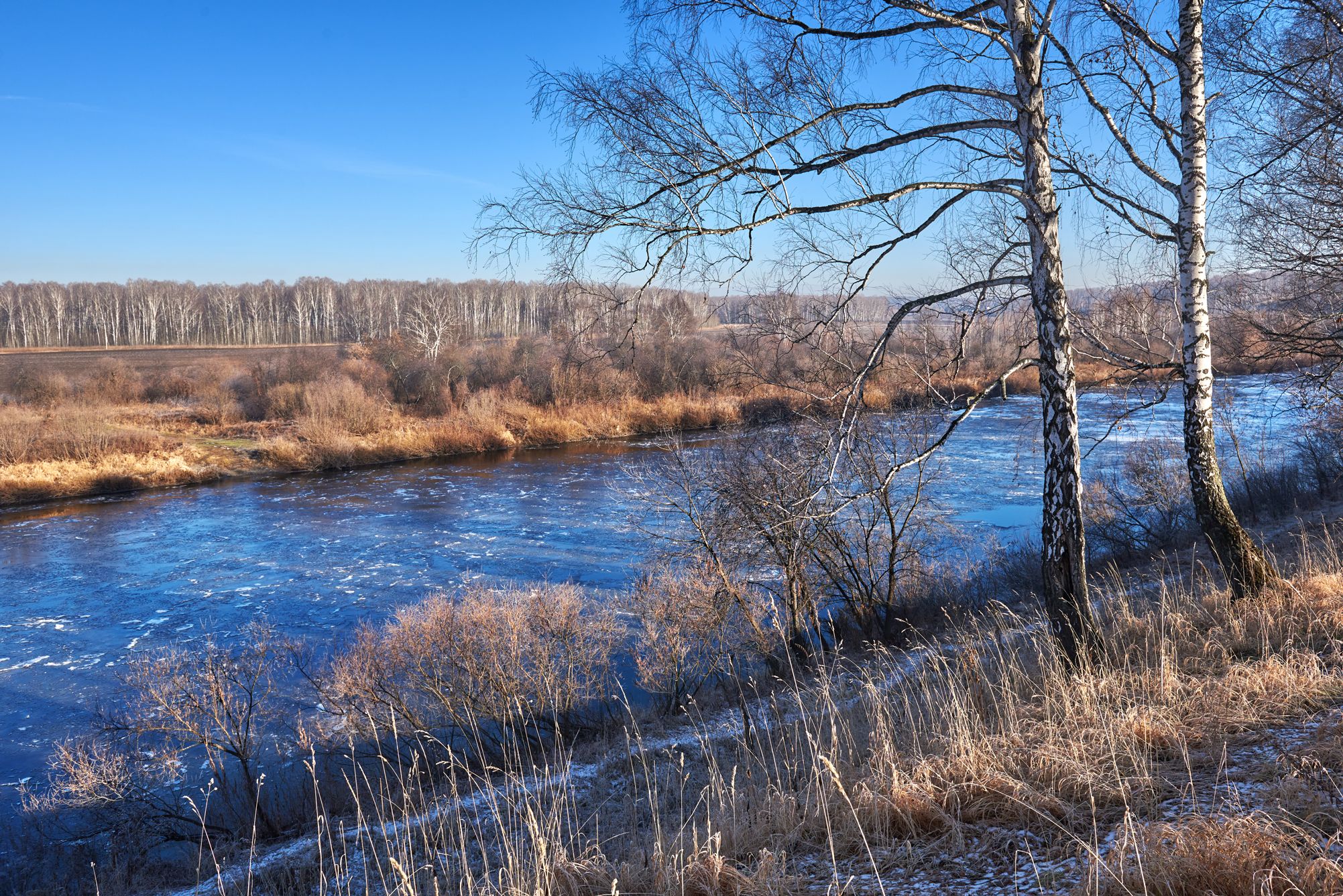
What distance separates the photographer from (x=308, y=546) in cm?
1833

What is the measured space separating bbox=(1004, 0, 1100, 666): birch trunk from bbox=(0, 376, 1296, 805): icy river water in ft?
12.0

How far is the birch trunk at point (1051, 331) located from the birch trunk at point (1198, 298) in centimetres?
165

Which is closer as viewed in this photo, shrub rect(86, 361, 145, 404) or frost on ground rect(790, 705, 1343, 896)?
frost on ground rect(790, 705, 1343, 896)

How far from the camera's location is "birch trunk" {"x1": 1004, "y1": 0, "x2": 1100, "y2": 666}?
448 cm

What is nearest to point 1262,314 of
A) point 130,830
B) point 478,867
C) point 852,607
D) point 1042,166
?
point 852,607

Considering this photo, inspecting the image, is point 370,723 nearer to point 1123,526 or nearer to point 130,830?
point 130,830

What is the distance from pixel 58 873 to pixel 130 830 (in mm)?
621

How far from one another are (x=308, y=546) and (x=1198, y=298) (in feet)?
58.2

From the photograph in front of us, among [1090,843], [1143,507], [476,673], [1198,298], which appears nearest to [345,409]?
[476,673]

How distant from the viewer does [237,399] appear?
124ft

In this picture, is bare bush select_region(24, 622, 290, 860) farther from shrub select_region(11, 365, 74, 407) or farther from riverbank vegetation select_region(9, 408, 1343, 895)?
shrub select_region(11, 365, 74, 407)

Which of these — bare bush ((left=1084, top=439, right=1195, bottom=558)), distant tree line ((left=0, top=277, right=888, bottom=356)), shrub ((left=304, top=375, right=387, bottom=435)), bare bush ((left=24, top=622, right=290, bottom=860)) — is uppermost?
distant tree line ((left=0, top=277, right=888, bottom=356))

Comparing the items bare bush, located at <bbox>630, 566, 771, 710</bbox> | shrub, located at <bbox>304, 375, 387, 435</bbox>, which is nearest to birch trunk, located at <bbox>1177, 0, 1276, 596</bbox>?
bare bush, located at <bbox>630, 566, 771, 710</bbox>

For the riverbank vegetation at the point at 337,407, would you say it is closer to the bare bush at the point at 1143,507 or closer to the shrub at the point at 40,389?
the shrub at the point at 40,389
